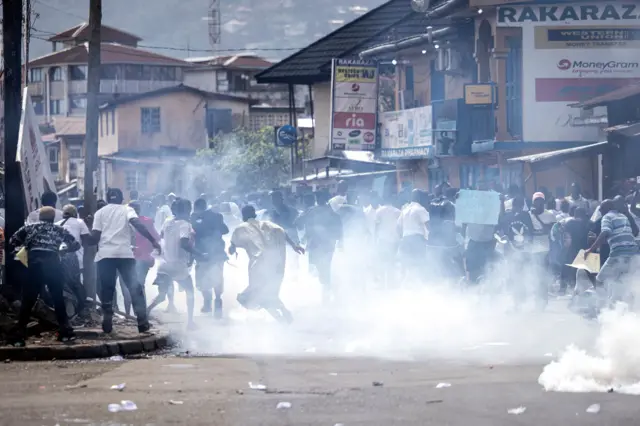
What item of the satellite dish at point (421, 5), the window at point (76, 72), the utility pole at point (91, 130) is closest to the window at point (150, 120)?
the window at point (76, 72)

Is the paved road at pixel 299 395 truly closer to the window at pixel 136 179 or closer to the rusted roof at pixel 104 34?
the window at pixel 136 179

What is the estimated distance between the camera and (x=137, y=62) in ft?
318

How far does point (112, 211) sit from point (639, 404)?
7571mm

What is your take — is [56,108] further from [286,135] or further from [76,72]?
[286,135]

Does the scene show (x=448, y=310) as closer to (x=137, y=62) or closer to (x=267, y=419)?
(x=267, y=419)

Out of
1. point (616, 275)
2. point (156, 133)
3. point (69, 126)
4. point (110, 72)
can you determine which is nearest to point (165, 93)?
point (156, 133)

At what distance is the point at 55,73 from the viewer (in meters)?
101

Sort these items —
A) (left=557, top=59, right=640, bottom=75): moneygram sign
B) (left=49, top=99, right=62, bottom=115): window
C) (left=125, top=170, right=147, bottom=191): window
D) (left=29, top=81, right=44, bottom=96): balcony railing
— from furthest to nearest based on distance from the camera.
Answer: (left=29, top=81, right=44, bottom=96): balcony railing
(left=49, top=99, right=62, bottom=115): window
(left=125, top=170, right=147, bottom=191): window
(left=557, top=59, right=640, bottom=75): moneygram sign

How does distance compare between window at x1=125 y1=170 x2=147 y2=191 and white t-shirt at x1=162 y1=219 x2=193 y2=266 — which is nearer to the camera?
white t-shirt at x1=162 y1=219 x2=193 y2=266

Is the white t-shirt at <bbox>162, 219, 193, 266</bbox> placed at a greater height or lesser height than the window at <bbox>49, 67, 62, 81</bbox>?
lesser

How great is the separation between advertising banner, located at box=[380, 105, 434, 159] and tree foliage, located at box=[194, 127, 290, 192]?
25.8 m

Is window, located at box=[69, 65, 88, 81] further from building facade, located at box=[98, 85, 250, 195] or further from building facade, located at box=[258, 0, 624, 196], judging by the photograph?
building facade, located at box=[258, 0, 624, 196]

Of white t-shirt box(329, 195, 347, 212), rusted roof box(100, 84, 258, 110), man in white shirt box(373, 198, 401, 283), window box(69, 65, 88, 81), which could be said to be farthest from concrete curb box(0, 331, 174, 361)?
window box(69, 65, 88, 81)

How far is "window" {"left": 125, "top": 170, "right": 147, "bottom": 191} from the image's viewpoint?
75938mm
